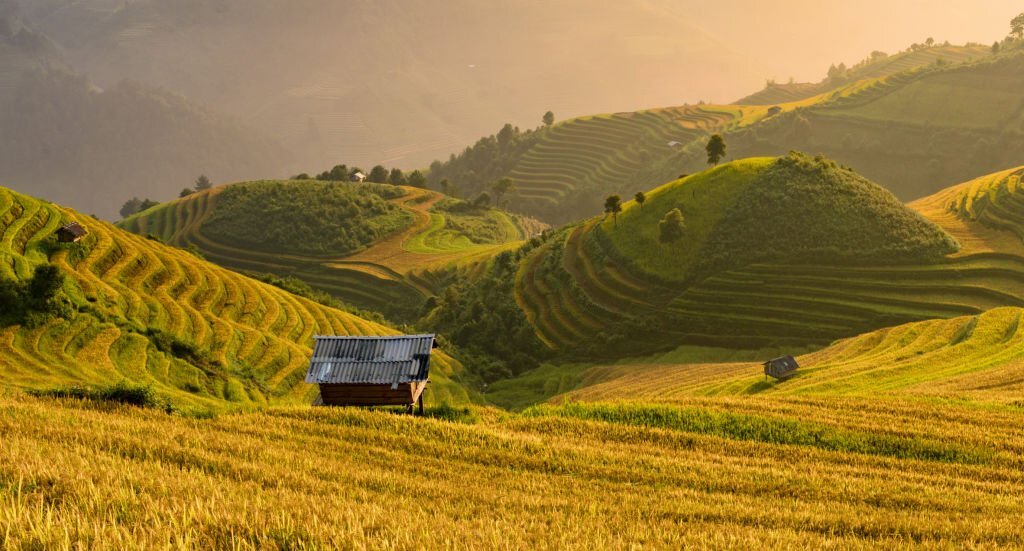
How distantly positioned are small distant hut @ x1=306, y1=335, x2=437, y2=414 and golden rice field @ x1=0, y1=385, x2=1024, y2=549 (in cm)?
467

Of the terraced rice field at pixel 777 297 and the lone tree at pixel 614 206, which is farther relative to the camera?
the lone tree at pixel 614 206

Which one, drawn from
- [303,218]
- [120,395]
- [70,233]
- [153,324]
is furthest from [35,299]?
[303,218]

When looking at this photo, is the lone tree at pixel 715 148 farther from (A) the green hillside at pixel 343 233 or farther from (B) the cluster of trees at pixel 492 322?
(A) the green hillside at pixel 343 233

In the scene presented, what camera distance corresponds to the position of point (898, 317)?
68.9m

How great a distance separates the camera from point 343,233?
484ft

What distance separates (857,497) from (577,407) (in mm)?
12683

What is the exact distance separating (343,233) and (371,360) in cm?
12320

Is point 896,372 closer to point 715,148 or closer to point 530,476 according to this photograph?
point 530,476

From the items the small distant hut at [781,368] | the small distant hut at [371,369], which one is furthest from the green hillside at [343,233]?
the small distant hut at [371,369]

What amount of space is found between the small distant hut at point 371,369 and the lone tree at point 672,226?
201 ft

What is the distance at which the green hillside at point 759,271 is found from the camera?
2835 inches

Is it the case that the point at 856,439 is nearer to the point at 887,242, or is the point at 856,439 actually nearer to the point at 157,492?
the point at 157,492

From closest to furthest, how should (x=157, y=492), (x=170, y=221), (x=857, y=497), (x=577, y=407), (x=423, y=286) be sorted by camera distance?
(x=157, y=492) → (x=857, y=497) → (x=577, y=407) → (x=423, y=286) → (x=170, y=221)

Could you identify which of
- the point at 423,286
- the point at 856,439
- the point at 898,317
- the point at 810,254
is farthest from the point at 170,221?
the point at 856,439
